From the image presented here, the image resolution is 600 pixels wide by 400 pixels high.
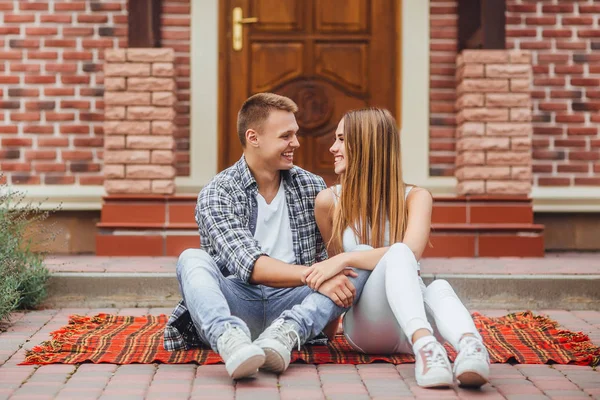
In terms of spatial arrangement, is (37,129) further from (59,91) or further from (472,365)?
(472,365)

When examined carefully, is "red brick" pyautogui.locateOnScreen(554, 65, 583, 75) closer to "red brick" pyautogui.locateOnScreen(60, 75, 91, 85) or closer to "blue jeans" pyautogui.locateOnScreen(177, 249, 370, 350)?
"red brick" pyautogui.locateOnScreen(60, 75, 91, 85)

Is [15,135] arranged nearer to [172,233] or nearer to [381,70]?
[172,233]

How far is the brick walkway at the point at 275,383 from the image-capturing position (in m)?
3.28

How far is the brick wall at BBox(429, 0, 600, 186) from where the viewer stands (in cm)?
731

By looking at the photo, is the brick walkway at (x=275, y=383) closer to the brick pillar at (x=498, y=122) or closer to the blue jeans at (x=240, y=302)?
the blue jeans at (x=240, y=302)

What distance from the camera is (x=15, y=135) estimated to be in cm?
729

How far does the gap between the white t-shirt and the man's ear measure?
238mm

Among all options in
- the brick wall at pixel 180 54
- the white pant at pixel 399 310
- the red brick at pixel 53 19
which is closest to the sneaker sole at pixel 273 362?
the white pant at pixel 399 310

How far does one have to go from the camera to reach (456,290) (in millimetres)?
5602

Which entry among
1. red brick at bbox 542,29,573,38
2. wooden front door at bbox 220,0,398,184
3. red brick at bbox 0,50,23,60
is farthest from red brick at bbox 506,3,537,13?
red brick at bbox 0,50,23,60

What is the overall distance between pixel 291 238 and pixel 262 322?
40cm

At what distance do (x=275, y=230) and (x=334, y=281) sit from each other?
548mm

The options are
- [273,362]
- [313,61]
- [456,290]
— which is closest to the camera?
[273,362]

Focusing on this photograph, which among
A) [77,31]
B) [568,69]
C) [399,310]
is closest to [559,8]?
[568,69]
